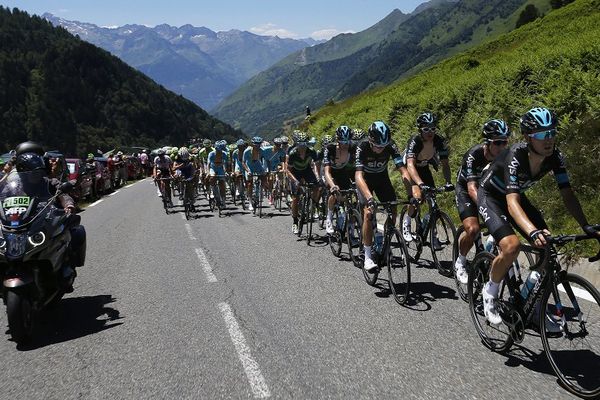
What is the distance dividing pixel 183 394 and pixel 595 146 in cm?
854

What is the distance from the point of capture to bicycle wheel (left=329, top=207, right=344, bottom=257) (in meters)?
8.95

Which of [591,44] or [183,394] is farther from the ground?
[591,44]

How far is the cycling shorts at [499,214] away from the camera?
4.58m

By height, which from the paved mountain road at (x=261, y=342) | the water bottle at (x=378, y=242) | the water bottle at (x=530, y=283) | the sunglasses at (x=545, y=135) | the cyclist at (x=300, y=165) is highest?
the sunglasses at (x=545, y=135)

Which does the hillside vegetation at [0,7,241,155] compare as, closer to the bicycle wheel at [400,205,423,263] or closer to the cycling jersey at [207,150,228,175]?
the cycling jersey at [207,150,228,175]

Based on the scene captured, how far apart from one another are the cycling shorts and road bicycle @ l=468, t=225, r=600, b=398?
8.5 inches

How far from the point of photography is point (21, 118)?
124 meters

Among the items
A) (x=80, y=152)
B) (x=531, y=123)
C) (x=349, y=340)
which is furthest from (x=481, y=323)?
(x=80, y=152)

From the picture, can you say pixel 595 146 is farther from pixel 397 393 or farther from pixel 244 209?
pixel 244 209

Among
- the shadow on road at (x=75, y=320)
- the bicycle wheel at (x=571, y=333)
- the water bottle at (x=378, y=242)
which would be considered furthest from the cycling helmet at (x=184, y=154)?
the bicycle wheel at (x=571, y=333)

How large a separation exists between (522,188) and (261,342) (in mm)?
2849

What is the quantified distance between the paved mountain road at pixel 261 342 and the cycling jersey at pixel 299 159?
2925mm

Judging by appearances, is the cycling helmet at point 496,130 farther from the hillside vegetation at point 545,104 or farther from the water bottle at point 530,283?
the hillside vegetation at point 545,104

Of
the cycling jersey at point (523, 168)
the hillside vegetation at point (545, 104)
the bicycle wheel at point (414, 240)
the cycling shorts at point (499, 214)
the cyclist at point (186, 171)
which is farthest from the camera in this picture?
the cyclist at point (186, 171)
